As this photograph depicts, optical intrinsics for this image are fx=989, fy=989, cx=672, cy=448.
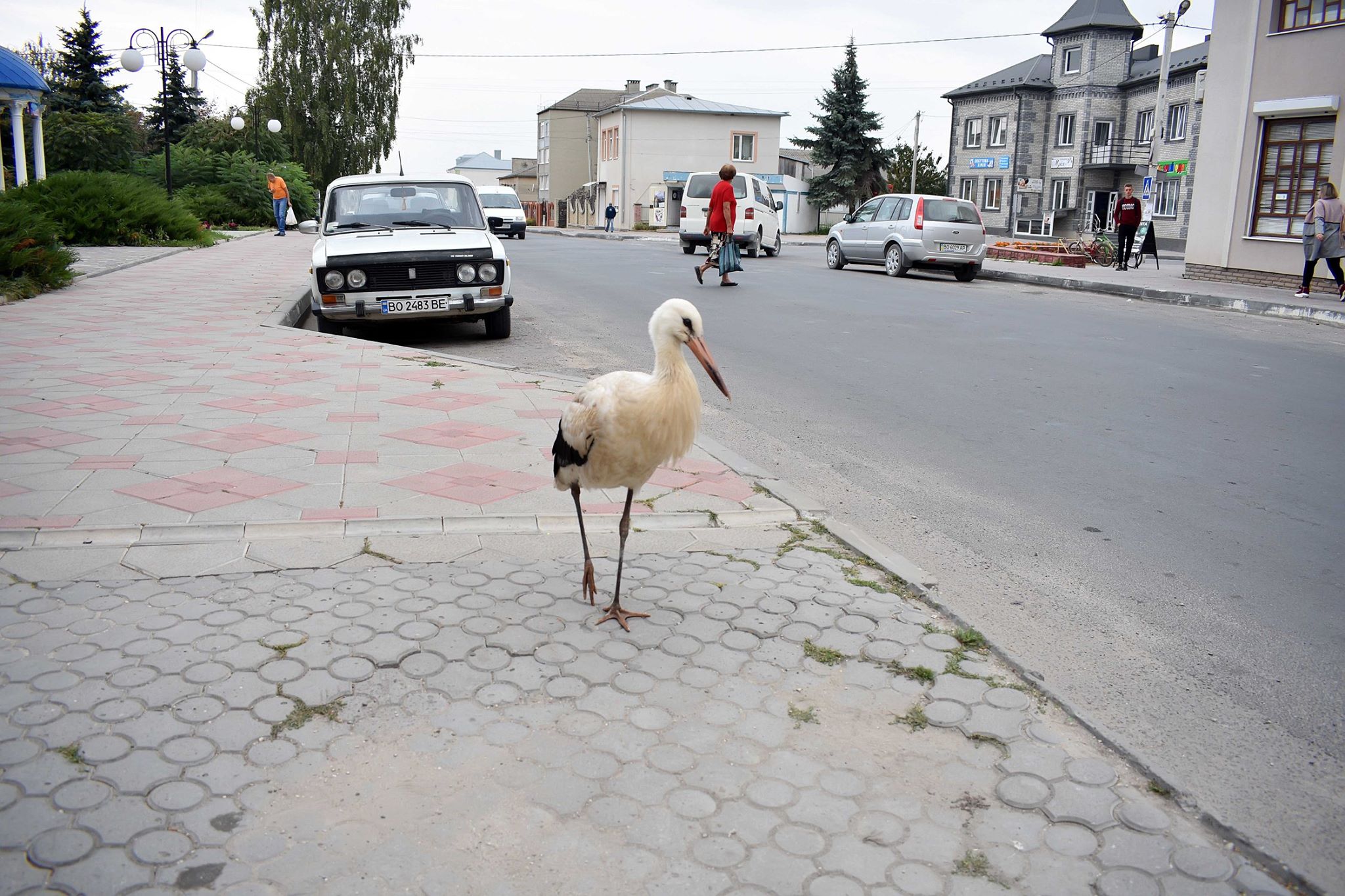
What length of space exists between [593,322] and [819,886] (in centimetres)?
1116

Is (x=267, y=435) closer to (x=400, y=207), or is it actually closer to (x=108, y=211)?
(x=400, y=207)

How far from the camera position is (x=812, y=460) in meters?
6.59

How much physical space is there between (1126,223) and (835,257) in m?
7.27

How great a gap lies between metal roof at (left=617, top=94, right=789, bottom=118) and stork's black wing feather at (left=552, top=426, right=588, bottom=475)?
64.5 meters

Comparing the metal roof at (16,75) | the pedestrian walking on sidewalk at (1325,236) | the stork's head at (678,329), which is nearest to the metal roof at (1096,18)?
the pedestrian walking on sidewalk at (1325,236)

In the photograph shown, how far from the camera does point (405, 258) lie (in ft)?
Answer: 33.7

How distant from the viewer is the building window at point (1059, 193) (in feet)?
174

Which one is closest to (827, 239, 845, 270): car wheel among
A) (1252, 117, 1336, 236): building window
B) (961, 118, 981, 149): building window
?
(1252, 117, 1336, 236): building window

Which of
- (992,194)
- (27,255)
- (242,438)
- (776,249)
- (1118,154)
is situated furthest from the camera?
(992,194)

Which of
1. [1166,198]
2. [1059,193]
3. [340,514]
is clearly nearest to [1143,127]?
[1166,198]

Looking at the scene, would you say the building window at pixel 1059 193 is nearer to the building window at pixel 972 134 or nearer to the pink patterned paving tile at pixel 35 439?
the building window at pixel 972 134

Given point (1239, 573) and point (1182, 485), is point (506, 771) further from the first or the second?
point (1182, 485)

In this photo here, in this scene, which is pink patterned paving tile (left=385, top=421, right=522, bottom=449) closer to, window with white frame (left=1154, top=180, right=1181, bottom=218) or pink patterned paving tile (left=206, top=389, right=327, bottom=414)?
pink patterned paving tile (left=206, top=389, right=327, bottom=414)

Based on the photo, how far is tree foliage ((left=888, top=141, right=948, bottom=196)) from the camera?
5722cm
